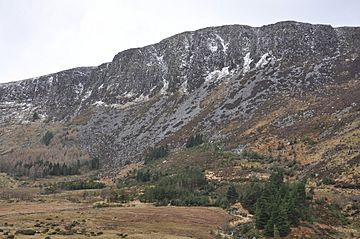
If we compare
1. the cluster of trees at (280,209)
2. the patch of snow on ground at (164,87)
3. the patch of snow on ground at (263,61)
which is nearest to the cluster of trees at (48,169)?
the patch of snow on ground at (164,87)

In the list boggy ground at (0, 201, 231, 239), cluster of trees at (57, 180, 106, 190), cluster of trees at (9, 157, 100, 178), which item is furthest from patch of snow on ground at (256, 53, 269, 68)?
boggy ground at (0, 201, 231, 239)

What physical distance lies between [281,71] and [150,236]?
390ft

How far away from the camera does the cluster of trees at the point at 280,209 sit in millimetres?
54281

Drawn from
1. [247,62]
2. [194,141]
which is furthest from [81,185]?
[247,62]

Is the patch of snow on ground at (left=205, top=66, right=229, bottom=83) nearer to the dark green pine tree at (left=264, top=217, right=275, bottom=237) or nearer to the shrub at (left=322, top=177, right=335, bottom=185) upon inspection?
the shrub at (left=322, top=177, right=335, bottom=185)

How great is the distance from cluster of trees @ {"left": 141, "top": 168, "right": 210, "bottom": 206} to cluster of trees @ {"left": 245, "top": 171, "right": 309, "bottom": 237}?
22.3 metres

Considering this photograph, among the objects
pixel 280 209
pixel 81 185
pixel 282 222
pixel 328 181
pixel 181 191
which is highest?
pixel 328 181

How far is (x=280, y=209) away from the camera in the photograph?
181 feet

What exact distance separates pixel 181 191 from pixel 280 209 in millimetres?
38918

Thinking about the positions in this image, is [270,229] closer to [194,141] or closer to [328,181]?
[328,181]

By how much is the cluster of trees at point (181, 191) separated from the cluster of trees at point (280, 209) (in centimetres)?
2231

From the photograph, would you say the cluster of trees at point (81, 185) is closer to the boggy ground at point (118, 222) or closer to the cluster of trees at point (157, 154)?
the cluster of trees at point (157, 154)

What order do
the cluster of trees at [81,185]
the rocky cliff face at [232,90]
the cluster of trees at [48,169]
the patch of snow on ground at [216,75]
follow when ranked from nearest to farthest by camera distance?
the cluster of trees at [81,185]
the rocky cliff face at [232,90]
the cluster of trees at [48,169]
the patch of snow on ground at [216,75]

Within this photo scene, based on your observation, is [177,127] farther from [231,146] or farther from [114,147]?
[231,146]
